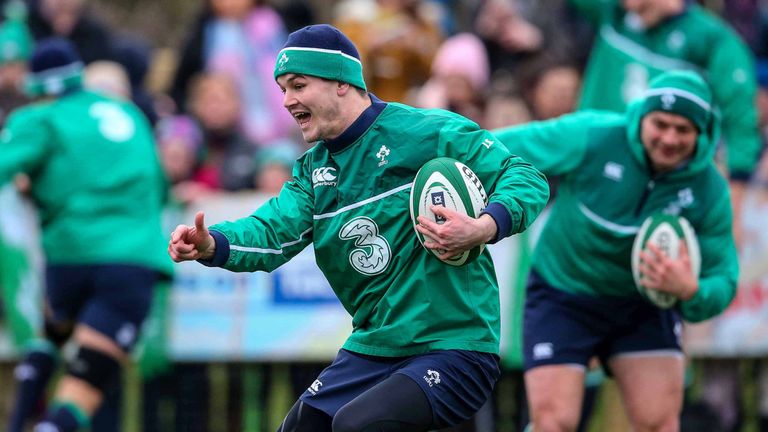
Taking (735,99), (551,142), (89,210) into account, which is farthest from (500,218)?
(89,210)

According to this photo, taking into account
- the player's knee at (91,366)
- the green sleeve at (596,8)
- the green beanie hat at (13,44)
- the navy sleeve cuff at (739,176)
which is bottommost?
the player's knee at (91,366)

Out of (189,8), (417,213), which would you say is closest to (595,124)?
(417,213)

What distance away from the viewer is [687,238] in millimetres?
7180

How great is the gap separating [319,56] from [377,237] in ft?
2.52

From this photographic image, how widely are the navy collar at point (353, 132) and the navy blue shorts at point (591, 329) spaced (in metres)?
2.01

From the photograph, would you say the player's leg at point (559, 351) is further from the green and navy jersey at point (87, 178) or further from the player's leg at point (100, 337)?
the green and navy jersey at point (87, 178)

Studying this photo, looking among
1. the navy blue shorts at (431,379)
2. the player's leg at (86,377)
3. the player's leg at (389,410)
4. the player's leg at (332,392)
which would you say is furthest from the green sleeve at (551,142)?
the player's leg at (86,377)

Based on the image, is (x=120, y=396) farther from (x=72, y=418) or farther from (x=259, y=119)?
(x=259, y=119)

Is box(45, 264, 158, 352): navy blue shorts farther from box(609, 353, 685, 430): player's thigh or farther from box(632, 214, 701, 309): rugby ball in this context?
box(632, 214, 701, 309): rugby ball

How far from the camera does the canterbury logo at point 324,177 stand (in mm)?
5785

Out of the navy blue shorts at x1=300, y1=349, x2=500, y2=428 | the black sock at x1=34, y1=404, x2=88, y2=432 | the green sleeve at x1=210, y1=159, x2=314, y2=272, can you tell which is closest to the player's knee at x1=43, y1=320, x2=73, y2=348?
the black sock at x1=34, y1=404, x2=88, y2=432

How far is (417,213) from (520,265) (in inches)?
175

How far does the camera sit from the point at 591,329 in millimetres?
7328

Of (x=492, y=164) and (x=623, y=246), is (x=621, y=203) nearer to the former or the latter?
(x=623, y=246)
